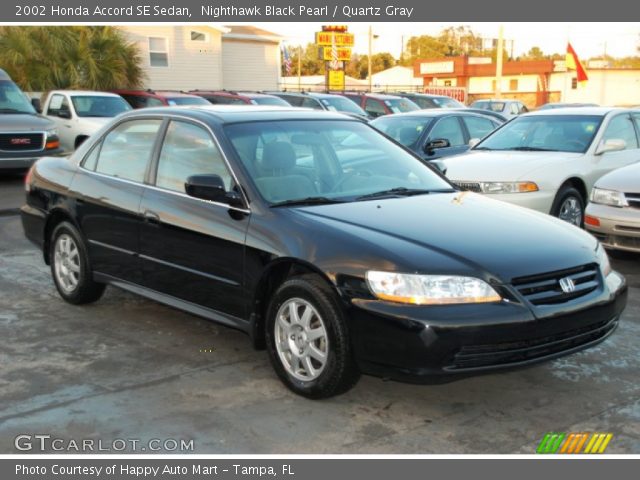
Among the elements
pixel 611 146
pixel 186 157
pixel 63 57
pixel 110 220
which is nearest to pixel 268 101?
pixel 63 57

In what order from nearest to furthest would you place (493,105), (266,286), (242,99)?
(266,286), (242,99), (493,105)

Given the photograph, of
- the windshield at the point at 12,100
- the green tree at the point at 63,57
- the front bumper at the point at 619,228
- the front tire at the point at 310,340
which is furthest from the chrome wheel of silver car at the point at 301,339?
the green tree at the point at 63,57

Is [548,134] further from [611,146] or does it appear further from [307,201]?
[307,201]

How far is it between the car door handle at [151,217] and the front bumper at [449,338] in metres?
1.82

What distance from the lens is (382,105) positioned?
73.3ft

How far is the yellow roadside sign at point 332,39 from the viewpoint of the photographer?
1379 inches

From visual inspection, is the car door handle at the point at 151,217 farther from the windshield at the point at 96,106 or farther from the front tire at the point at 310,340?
the windshield at the point at 96,106

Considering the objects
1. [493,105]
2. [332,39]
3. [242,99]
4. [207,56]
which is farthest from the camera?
[332,39]

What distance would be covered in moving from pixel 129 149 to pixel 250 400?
2344mm

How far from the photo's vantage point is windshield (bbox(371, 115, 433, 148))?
11797 mm

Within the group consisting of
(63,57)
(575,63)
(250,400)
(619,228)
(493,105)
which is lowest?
(250,400)

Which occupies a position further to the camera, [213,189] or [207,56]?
[207,56]
